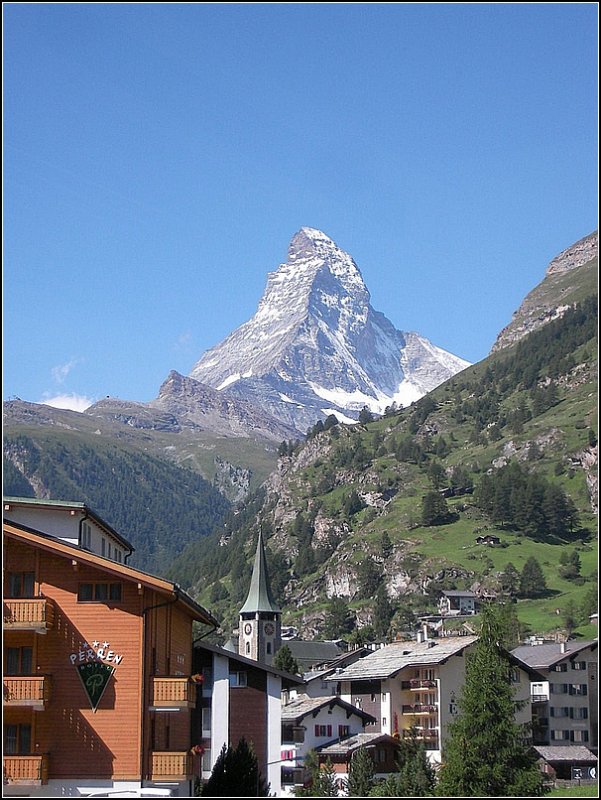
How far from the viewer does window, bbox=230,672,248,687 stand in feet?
198

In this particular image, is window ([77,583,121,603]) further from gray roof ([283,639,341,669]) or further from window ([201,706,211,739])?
gray roof ([283,639,341,669])

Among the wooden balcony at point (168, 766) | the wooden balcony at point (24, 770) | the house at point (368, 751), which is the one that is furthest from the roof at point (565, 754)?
the wooden balcony at point (24, 770)

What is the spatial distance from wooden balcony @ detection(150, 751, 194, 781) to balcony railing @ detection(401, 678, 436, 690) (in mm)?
69702

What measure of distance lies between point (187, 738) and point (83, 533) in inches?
334

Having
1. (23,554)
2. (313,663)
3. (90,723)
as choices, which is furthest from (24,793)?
(313,663)

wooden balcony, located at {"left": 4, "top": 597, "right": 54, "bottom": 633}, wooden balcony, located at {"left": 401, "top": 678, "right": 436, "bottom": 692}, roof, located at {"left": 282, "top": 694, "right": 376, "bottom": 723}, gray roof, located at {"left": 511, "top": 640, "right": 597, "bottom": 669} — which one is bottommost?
roof, located at {"left": 282, "top": 694, "right": 376, "bottom": 723}

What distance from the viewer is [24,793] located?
36062 mm

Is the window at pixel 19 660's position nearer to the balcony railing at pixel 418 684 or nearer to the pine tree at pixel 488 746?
the pine tree at pixel 488 746

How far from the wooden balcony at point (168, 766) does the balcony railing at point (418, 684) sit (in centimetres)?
6970

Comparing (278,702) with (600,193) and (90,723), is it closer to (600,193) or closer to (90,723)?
(90,723)

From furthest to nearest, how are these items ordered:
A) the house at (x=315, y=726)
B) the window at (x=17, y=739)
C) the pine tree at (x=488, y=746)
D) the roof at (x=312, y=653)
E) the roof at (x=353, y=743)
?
the roof at (x=312, y=653) < the house at (x=315, y=726) < the roof at (x=353, y=743) < the pine tree at (x=488, y=746) < the window at (x=17, y=739)

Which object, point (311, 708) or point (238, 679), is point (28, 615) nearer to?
point (238, 679)

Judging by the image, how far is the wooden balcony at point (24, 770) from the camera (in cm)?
3534

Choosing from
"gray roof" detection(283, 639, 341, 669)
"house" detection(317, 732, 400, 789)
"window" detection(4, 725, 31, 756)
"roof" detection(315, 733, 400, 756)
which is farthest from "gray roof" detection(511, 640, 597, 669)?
"window" detection(4, 725, 31, 756)
